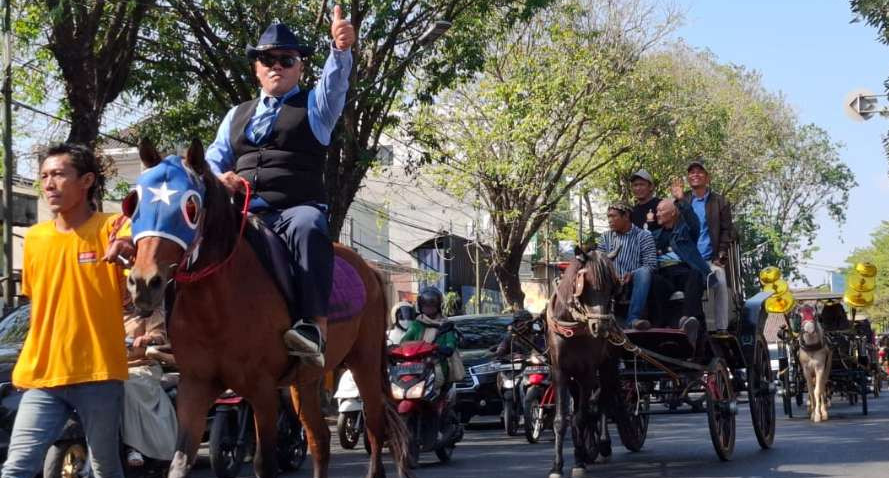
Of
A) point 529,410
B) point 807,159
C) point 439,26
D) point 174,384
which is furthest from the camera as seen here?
point 807,159

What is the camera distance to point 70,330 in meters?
6.09

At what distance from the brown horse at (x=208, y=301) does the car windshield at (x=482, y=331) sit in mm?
13594

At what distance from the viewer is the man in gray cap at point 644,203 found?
13.5 metres

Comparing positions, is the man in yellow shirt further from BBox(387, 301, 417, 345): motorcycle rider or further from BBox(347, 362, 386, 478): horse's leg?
BBox(387, 301, 417, 345): motorcycle rider

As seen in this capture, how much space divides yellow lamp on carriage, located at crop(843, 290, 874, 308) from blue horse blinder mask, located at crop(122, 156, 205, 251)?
18.9 m

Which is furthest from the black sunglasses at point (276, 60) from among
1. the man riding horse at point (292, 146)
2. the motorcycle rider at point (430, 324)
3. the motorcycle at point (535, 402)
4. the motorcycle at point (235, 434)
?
the motorcycle at point (535, 402)

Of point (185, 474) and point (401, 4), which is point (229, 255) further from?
point (401, 4)

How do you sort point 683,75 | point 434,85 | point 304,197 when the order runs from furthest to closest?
1. point 683,75
2. point 434,85
3. point 304,197

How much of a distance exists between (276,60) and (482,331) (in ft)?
45.7

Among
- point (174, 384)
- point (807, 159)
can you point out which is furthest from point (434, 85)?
point (807, 159)

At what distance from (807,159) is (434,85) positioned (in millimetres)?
40676

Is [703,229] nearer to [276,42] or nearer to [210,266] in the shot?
Result: [276,42]

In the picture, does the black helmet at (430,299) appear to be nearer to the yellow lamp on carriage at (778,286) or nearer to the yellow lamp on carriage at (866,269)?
the yellow lamp on carriage at (778,286)

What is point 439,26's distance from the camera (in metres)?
20.7
